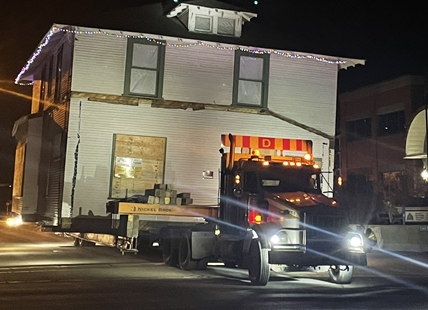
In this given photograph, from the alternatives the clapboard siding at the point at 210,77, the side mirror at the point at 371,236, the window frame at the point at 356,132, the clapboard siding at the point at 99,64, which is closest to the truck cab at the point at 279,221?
the clapboard siding at the point at 210,77

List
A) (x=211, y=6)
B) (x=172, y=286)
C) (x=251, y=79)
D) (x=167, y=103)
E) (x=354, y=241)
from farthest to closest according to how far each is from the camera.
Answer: (x=251, y=79), (x=211, y=6), (x=167, y=103), (x=354, y=241), (x=172, y=286)

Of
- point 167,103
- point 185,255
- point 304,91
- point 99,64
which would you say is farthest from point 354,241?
point 99,64

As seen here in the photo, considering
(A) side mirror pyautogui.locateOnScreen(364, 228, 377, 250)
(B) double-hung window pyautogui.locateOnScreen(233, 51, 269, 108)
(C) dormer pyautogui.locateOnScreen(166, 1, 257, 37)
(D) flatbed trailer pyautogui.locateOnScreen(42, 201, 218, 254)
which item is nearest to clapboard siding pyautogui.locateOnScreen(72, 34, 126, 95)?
(C) dormer pyautogui.locateOnScreen(166, 1, 257, 37)

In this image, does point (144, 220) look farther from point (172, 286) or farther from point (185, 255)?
point (172, 286)

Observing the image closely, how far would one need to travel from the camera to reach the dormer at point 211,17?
74.4 feet

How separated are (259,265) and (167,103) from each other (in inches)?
375

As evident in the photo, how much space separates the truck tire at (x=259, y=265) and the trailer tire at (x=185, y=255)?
111 inches

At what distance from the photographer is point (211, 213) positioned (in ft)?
59.9

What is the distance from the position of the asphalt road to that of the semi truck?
558mm

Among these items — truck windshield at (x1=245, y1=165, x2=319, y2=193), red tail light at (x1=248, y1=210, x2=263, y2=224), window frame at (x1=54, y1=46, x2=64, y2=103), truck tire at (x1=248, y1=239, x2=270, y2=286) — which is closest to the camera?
truck tire at (x1=248, y1=239, x2=270, y2=286)

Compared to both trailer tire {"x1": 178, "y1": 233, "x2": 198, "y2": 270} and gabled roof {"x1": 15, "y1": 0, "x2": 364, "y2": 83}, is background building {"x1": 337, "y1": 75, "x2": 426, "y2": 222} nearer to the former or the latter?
gabled roof {"x1": 15, "y1": 0, "x2": 364, "y2": 83}

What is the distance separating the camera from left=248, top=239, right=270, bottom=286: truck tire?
1399cm

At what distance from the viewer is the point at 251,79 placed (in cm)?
2323

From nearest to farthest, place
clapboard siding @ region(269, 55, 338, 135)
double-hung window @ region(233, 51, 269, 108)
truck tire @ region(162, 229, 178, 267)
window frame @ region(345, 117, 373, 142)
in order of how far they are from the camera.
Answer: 1. truck tire @ region(162, 229, 178, 267)
2. double-hung window @ region(233, 51, 269, 108)
3. clapboard siding @ region(269, 55, 338, 135)
4. window frame @ region(345, 117, 373, 142)
